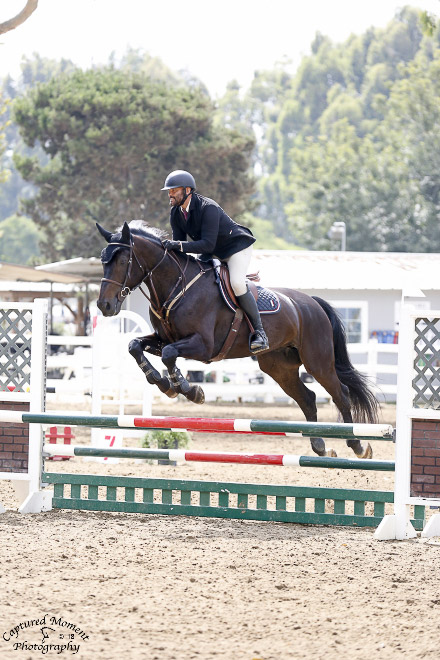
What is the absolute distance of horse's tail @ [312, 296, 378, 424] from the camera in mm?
7824

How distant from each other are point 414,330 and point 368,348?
36.1ft

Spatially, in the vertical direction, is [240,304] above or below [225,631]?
above

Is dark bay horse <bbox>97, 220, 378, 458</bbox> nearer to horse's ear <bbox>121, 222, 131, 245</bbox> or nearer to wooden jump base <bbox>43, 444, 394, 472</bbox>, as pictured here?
horse's ear <bbox>121, 222, 131, 245</bbox>

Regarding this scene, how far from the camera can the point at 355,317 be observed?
21531mm

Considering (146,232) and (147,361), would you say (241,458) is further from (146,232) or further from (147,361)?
(146,232)

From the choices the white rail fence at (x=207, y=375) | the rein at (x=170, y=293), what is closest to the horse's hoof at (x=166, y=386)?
the rein at (x=170, y=293)

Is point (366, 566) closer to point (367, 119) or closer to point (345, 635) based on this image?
point (345, 635)

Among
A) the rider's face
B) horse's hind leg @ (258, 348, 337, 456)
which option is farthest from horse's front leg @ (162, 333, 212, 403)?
horse's hind leg @ (258, 348, 337, 456)

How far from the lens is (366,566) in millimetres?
4754

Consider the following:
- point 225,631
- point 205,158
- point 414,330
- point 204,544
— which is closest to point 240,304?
point 414,330

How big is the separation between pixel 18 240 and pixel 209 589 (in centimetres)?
6853

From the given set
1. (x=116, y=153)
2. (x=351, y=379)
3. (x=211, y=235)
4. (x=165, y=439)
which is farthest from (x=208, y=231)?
(x=116, y=153)

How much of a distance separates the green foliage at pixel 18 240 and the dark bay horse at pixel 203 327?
64.3 m

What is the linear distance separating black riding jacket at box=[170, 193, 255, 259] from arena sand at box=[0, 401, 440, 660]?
1.86 metres
